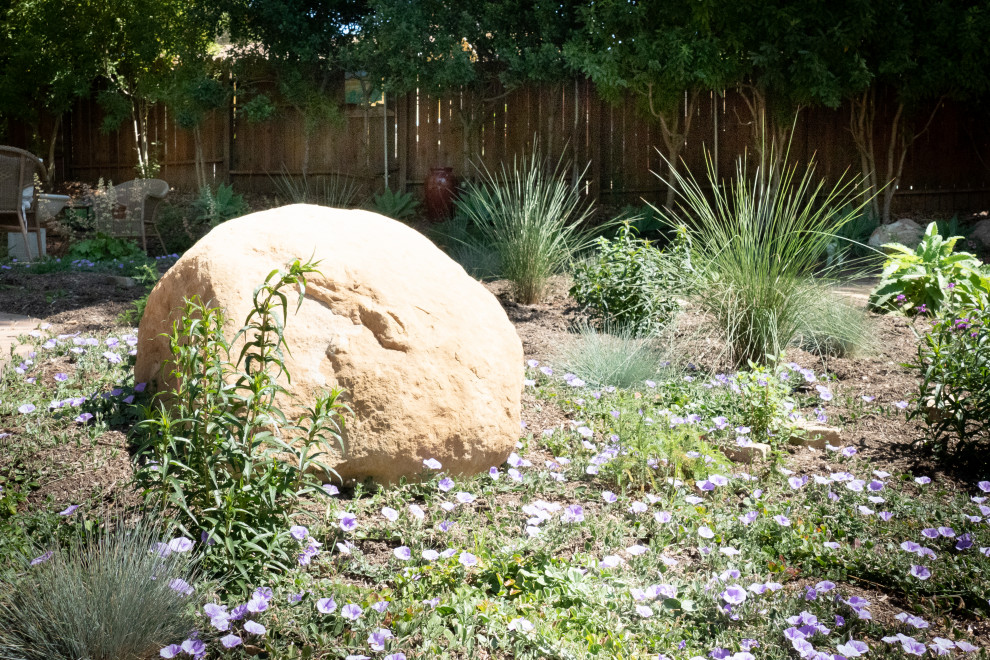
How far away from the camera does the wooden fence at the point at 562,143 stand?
9.91 metres

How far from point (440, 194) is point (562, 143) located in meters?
1.68

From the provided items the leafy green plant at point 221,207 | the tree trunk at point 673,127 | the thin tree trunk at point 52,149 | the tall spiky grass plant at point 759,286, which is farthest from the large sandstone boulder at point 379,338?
the thin tree trunk at point 52,149

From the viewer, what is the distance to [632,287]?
4430mm

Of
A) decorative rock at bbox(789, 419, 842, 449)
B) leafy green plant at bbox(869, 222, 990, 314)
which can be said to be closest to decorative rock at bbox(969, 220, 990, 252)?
leafy green plant at bbox(869, 222, 990, 314)

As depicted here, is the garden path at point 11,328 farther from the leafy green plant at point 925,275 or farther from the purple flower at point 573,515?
the leafy green plant at point 925,275

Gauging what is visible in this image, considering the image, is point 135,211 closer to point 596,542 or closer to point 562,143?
point 562,143

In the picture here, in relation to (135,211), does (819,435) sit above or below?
below

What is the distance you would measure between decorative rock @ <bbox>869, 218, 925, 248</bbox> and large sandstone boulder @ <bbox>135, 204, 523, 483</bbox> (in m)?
6.31

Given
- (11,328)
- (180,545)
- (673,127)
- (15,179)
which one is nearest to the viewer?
(180,545)

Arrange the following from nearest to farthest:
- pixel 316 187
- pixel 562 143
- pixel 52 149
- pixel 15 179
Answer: pixel 15 179, pixel 562 143, pixel 316 187, pixel 52 149

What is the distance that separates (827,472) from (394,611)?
1.59 meters

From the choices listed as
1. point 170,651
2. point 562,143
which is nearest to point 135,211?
point 562,143

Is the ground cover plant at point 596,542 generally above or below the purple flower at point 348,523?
below

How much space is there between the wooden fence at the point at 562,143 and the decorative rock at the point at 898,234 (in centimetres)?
194
